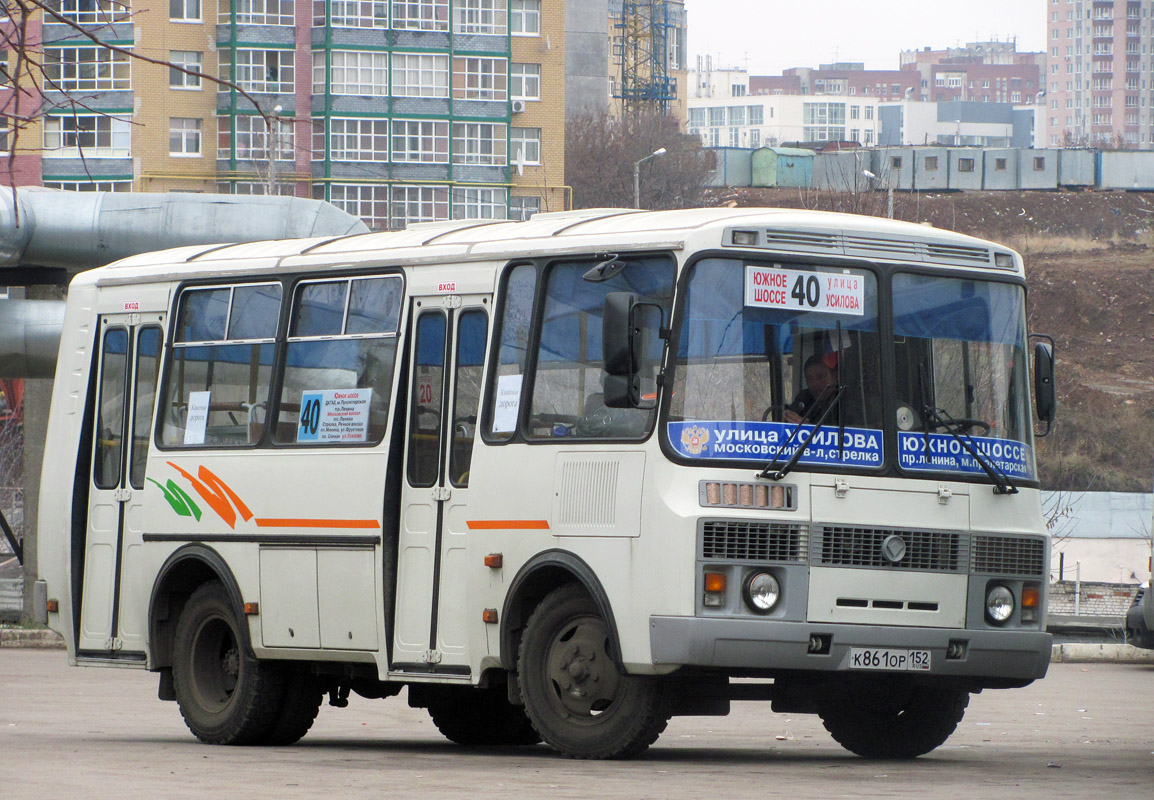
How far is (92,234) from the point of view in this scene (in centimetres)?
1889

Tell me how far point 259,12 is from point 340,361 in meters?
72.1

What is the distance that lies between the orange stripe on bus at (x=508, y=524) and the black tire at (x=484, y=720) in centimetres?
214

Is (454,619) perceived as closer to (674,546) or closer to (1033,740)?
(674,546)

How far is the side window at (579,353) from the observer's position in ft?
34.9

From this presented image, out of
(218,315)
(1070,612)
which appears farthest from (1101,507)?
(218,315)

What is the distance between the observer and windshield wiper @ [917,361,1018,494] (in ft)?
36.1

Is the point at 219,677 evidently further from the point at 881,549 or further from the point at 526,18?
the point at 526,18

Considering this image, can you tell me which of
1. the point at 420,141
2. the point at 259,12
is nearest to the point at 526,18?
the point at 420,141

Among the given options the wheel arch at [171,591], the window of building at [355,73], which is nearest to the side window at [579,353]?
the wheel arch at [171,591]

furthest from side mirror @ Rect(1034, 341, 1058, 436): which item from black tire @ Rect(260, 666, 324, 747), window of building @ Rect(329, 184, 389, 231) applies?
window of building @ Rect(329, 184, 389, 231)

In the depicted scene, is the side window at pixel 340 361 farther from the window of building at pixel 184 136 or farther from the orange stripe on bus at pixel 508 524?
the window of building at pixel 184 136

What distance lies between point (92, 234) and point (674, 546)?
10.1 metres

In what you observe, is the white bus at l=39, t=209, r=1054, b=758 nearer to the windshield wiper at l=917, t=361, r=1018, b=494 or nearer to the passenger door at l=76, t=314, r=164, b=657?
the windshield wiper at l=917, t=361, r=1018, b=494

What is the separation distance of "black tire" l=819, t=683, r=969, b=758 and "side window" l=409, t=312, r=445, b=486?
8.27 ft
